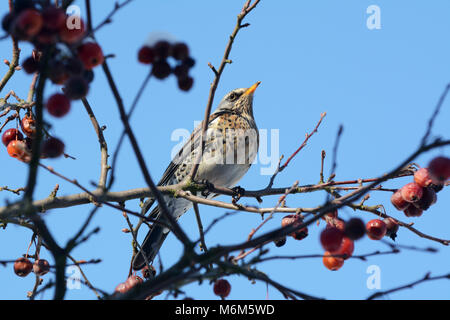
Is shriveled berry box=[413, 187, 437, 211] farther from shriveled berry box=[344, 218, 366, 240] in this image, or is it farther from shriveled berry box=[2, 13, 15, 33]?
shriveled berry box=[2, 13, 15, 33]

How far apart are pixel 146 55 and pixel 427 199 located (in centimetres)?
167

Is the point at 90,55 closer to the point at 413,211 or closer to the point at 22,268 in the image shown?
the point at 22,268

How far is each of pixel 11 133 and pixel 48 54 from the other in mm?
1827

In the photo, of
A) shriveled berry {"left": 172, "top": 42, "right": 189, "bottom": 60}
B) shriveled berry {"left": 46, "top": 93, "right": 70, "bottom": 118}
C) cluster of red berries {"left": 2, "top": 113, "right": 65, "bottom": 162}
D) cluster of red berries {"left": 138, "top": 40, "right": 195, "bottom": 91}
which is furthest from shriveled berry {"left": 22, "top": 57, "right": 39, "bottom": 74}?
cluster of red berries {"left": 2, "top": 113, "right": 65, "bottom": 162}

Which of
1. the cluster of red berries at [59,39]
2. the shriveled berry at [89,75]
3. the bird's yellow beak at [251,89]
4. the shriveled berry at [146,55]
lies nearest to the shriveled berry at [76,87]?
the cluster of red berries at [59,39]

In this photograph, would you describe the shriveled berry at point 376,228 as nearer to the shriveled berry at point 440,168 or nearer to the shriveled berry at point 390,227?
the shriveled berry at point 390,227

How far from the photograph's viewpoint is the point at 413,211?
2.91 metres

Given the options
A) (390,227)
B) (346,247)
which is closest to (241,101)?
(390,227)

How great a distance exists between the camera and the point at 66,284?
2.09 meters

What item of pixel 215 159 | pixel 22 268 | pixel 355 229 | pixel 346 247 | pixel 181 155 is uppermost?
pixel 181 155

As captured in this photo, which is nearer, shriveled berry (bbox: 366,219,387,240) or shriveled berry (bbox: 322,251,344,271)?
shriveled berry (bbox: 322,251,344,271)

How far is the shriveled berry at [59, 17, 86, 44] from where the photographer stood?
1.61 m

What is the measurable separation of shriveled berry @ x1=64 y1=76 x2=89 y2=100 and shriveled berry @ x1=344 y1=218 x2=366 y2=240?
101 centimetres

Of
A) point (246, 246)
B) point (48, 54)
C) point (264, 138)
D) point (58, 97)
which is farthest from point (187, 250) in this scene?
point (264, 138)
